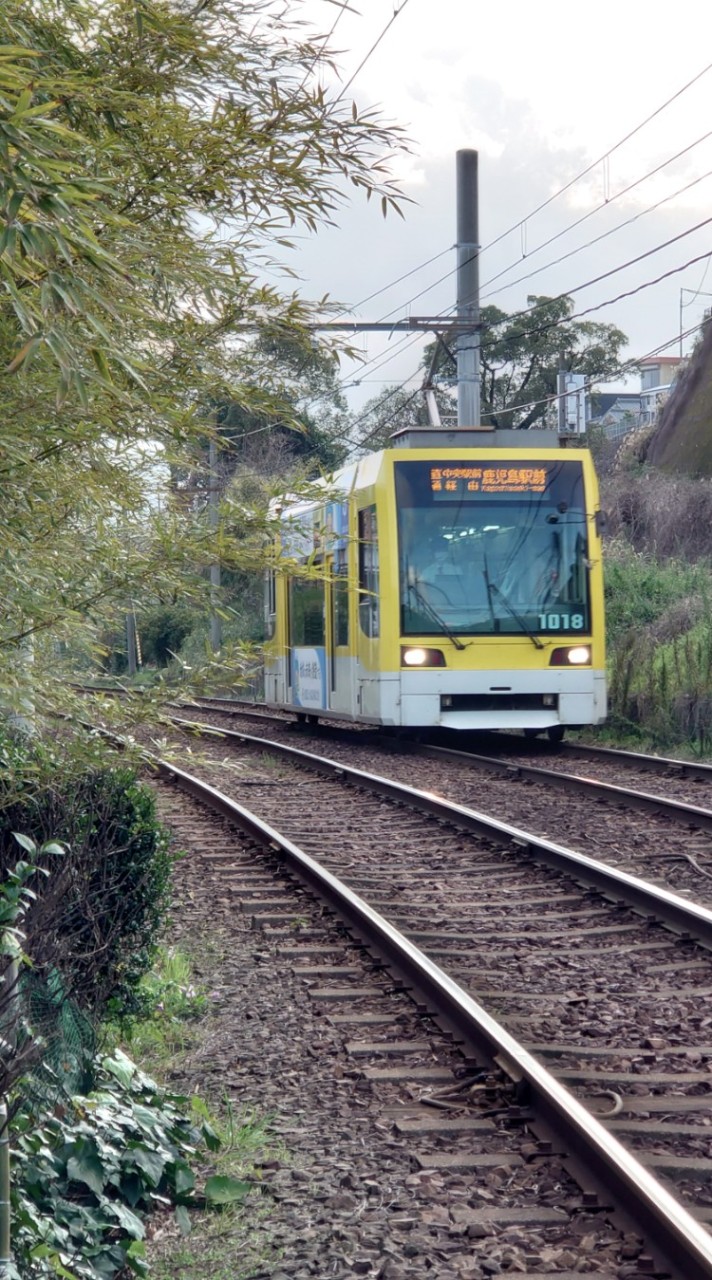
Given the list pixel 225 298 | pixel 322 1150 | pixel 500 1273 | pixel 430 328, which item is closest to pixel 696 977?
pixel 322 1150

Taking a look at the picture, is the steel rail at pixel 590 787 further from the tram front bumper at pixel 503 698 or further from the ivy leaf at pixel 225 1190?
the ivy leaf at pixel 225 1190

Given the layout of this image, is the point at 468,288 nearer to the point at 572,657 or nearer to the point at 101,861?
the point at 572,657

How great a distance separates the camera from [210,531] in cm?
452

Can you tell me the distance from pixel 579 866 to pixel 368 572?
7.63 metres

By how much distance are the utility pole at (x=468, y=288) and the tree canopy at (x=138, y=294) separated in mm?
14951

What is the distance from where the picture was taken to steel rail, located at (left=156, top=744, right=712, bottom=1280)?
3.39m

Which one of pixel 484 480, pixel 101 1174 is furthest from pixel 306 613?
pixel 101 1174

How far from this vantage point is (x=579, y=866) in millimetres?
8234

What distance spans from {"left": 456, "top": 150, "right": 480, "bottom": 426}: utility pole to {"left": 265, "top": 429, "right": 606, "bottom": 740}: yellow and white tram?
4192 mm

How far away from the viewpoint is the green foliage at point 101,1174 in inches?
135

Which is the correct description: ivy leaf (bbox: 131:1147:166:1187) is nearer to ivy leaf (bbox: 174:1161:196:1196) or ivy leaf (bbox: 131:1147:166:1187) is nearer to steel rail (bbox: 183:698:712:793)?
ivy leaf (bbox: 174:1161:196:1196)

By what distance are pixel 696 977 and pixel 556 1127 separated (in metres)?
2.08

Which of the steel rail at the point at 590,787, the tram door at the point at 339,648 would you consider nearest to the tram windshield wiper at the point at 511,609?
the steel rail at the point at 590,787

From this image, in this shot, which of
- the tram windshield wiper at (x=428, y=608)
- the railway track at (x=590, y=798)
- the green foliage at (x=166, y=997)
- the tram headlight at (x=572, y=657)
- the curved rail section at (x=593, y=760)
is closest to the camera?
the green foliage at (x=166, y=997)
